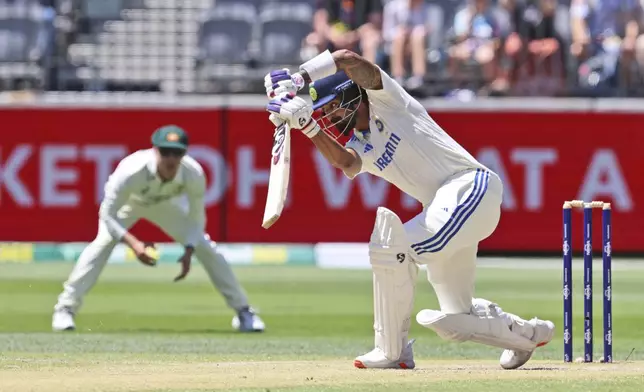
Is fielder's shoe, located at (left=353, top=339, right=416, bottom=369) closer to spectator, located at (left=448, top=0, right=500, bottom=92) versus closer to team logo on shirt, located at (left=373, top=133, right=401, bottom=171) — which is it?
team logo on shirt, located at (left=373, top=133, right=401, bottom=171)

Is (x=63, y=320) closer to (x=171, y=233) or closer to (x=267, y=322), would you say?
(x=171, y=233)

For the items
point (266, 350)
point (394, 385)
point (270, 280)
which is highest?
point (394, 385)

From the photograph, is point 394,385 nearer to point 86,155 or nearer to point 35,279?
point 35,279

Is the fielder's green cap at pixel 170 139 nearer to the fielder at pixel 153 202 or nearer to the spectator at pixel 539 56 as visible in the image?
the fielder at pixel 153 202

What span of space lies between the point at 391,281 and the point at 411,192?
49 centimetres

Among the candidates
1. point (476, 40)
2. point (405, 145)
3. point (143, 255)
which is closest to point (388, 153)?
point (405, 145)

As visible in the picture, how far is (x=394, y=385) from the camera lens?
5988 millimetres

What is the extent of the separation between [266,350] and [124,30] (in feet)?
30.6

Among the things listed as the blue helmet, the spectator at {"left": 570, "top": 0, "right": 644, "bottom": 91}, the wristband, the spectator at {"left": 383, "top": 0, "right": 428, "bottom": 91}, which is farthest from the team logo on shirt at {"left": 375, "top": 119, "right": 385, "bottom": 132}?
the spectator at {"left": 570, "top": 0, "right": 644, "bottom": 91}

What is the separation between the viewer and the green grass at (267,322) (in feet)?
22.6

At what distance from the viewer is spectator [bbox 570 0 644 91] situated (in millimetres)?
15422

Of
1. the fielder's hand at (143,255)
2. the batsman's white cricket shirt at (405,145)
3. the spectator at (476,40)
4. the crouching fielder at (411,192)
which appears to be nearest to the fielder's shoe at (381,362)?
the crouching fielder at (411,192)

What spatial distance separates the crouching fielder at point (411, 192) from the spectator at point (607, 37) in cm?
910

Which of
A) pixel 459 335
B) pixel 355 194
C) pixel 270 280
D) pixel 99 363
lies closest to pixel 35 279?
pixel 270 280
